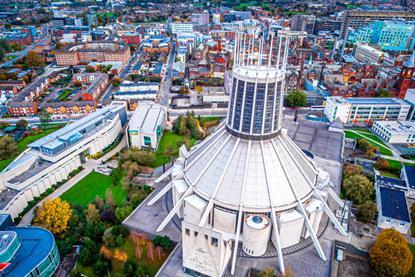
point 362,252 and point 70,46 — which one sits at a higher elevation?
point 70,46

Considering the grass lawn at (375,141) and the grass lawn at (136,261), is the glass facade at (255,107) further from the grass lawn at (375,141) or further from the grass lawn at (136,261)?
the grass lawn at (375,141)

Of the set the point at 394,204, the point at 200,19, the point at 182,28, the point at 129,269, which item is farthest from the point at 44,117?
the point at 200,19

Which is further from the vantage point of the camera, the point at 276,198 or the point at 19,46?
the point at 19,46

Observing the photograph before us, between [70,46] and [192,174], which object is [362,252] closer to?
[192,174]

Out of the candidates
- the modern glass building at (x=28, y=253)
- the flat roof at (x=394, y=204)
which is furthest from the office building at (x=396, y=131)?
the modern glass building at (x=28, y=253)

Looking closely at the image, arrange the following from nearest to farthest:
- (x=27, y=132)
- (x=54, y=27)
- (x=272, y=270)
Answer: (x=272, y=270) < (x=27, y=132) < (x=54, y=27)

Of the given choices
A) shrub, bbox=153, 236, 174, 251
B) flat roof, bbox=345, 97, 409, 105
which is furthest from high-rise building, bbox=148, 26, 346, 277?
flat roof, bbox=345, 97, 409, 105

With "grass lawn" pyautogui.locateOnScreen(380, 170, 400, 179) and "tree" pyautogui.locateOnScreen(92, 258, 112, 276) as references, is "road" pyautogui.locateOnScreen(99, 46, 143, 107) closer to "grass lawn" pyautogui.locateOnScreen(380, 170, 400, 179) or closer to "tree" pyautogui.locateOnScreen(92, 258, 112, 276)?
"tree" pyautogui.locateOnScreen(92, 258, 112, 276)

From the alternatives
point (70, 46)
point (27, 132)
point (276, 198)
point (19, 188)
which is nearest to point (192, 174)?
point (276, 198)
